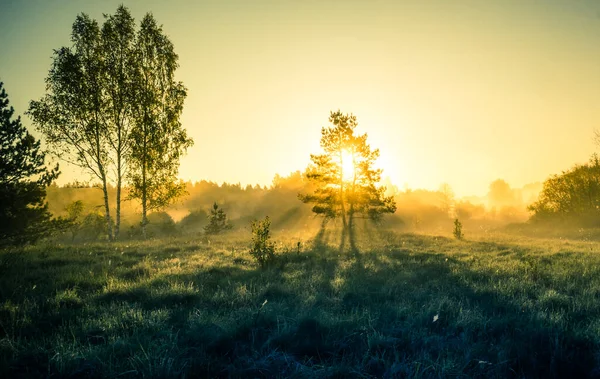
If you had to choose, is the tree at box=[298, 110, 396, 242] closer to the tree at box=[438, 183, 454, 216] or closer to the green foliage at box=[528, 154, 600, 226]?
the green foliage at box=[528, 154, 600, 226]

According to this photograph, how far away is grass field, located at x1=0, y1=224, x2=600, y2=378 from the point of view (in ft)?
10.2

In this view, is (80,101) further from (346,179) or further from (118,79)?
(346,179)

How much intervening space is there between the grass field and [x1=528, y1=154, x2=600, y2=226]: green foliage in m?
42.7

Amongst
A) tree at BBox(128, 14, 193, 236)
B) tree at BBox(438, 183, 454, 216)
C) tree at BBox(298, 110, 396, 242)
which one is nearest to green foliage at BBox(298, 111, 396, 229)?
tree at BBox(298, 110, 396, 242)

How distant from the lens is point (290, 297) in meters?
5.64

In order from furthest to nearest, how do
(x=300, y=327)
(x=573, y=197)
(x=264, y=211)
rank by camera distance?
(x=264, y=211) < (x=573, y=197) < (x=300, y=327)

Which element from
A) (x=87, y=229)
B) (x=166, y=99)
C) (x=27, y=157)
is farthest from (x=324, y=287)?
(x=87, y=229)

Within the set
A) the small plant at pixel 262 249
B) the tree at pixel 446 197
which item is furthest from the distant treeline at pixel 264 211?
the small plant at pixel 262 249

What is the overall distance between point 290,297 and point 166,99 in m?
20.8

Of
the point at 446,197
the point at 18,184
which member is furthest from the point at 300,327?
the point at 446,197

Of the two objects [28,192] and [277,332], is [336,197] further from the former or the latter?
[277,332]

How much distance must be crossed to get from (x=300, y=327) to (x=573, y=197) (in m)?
51.3

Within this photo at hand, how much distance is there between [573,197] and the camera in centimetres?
3909

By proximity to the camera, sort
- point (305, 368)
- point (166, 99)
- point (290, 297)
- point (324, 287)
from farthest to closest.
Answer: point (166, 99) → point (324, 287) → point (290, 297) → point (305, 368)
